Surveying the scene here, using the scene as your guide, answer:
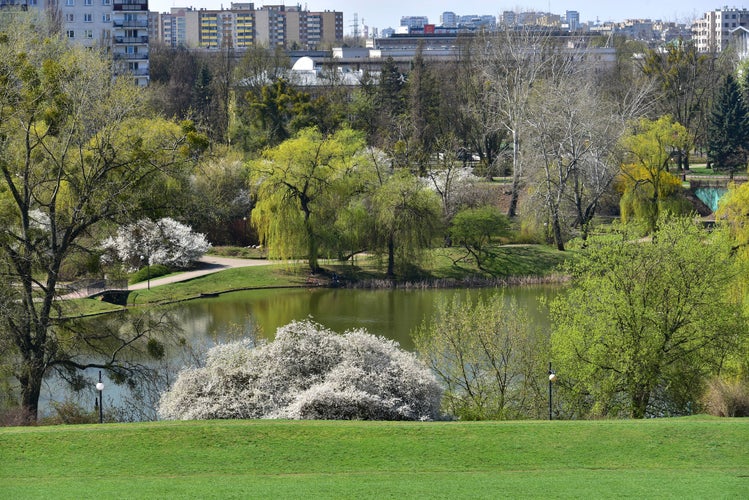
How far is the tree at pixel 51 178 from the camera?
2314 centimetres

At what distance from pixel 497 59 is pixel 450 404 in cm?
4448

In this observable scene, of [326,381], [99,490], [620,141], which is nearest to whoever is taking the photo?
[99,490]

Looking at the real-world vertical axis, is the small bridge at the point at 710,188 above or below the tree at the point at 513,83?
below

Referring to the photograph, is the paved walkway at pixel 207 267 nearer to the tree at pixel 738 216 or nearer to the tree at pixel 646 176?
the tree at pixel 646 176

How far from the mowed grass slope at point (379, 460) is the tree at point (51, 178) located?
559 cm

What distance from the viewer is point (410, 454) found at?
17.1 metres

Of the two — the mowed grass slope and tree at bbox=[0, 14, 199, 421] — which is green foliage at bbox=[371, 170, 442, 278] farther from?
the mowed grass slope

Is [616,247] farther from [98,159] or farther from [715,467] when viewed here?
[98,159]

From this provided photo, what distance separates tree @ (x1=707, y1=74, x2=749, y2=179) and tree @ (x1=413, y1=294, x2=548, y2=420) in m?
49.5

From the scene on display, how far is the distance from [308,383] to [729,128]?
54.4 metres

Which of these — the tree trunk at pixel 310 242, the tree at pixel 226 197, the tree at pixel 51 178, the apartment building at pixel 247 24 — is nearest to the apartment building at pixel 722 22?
the apartment building at pixel 247 24

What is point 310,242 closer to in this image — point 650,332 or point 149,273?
point 149,273

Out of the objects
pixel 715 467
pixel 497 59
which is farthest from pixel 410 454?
pixel 497 59

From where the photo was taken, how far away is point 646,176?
5194 centimetres
